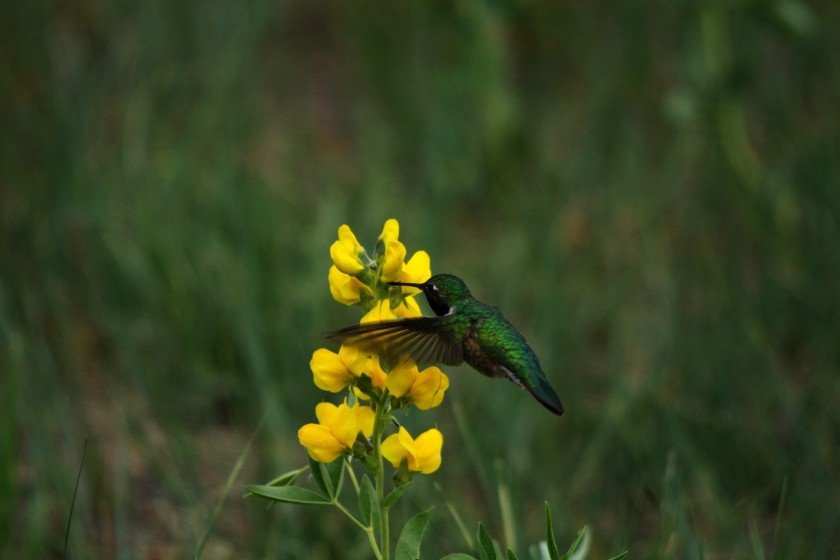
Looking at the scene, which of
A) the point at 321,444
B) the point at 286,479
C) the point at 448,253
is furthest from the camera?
the point at 448,253

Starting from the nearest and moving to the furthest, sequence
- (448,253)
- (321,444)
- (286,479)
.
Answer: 1. (321,444)
2. (286,479)
3. (448,253)

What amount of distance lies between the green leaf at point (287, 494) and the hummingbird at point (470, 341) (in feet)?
0.64

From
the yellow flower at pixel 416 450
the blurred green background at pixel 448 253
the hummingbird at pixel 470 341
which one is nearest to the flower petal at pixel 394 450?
the yellow flower at pixel 416 450

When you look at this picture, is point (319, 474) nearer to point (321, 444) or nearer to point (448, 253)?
point (321, 444)

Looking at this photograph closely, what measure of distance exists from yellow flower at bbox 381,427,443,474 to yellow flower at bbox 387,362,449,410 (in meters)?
0.04

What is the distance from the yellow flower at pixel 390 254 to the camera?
47.9 inches

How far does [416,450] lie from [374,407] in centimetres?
8

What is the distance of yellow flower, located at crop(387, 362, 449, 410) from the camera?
120cm

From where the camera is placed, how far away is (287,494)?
4.03 feet

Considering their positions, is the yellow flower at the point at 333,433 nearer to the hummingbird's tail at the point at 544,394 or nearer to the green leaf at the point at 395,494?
the green leaf at the point at 395,494

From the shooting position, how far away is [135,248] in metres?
2.83

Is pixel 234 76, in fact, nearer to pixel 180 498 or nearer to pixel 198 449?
pixel 198 449

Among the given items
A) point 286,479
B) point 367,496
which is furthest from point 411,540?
point 286,479

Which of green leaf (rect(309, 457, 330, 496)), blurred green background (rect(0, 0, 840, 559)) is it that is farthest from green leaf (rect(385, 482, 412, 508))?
blurred green background (rect(0, 0, 840, 559))
